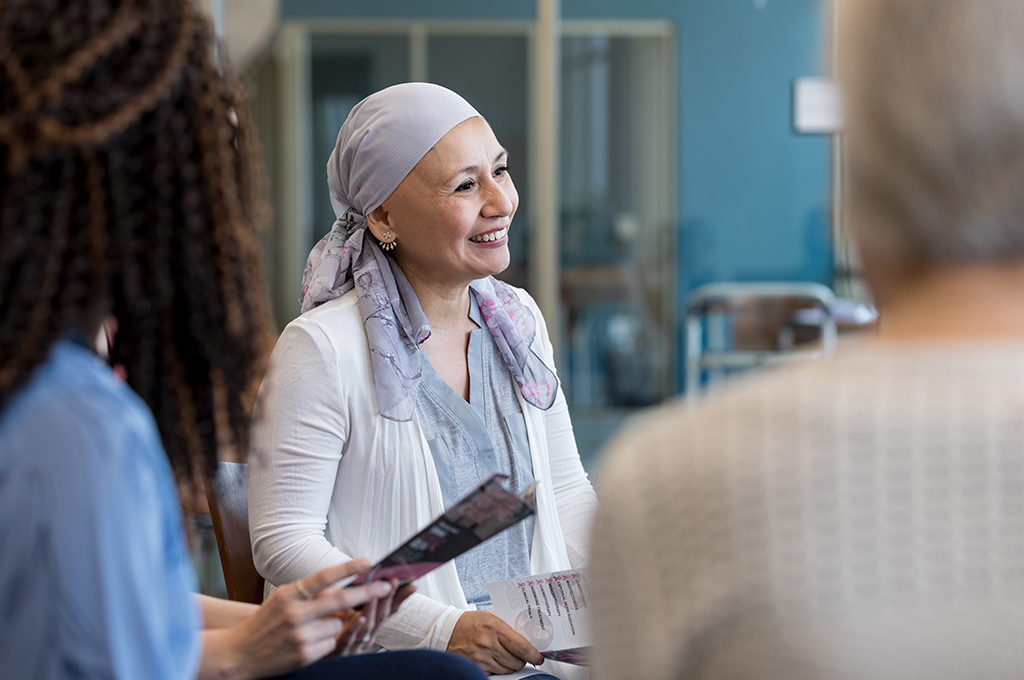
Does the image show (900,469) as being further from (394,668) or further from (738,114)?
(738,114)

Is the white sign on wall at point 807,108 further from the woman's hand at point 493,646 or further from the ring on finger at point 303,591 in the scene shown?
the ring on finger at point 303,591

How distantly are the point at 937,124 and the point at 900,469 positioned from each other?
0.78 feet

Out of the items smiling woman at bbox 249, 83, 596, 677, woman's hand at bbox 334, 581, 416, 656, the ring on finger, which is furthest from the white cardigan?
the ring on finger

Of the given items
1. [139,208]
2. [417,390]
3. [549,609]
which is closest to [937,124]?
[139,208]

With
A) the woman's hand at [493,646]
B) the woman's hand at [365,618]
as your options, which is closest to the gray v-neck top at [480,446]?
the woman's hand at [493,646]

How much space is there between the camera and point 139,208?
847mm

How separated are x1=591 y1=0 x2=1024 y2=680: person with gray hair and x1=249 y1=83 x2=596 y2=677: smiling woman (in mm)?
856

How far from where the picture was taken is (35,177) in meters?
0.79

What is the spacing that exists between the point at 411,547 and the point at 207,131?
576 millimetres

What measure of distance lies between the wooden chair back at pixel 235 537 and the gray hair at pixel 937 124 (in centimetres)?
135

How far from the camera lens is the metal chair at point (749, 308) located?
462 cm

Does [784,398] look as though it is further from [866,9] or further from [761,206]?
[761,206]

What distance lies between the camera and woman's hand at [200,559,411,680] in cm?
114

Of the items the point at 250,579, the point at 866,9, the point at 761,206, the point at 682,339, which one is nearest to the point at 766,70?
the point at 761,206
